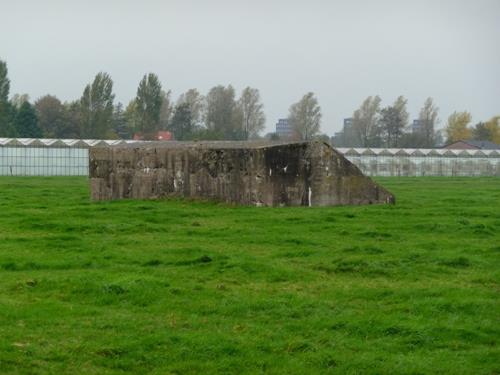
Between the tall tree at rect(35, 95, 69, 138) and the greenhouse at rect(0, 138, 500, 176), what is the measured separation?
908 inches

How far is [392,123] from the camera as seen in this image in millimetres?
98875

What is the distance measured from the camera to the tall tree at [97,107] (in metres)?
83.8

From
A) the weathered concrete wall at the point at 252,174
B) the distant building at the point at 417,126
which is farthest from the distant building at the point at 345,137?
the weathered concrete wall at the point at 252,174

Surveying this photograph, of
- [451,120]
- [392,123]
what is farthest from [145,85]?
[451,120]

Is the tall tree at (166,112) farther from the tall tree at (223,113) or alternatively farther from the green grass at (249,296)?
the green grass at (249,296)

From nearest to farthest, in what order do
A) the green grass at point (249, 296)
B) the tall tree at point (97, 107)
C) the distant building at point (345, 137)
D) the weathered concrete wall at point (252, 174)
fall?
the green grass at point (249, 296)
the weathered concrete wall at point (252, 174)
the tall tree at point (97, 107)
the distant building at point (345, 137)

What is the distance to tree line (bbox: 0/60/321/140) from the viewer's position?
80062mm

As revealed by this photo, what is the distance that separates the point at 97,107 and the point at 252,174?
6570 cm

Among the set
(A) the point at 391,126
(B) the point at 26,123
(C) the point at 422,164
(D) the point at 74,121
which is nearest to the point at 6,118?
(B) the point at 26,123

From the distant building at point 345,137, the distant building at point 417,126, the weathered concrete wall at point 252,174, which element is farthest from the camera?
the distant building at point 345,137

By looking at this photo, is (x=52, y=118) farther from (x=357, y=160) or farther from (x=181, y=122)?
(x=357, y=160)

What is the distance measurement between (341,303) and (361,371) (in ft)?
8.13

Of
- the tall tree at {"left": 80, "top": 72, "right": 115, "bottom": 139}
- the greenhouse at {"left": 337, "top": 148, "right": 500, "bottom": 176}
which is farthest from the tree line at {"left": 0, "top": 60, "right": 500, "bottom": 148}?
the greenhouse at {"left": 337, "top": 148, "right": 500, "bottom": 176}

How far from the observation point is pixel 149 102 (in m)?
86.1
